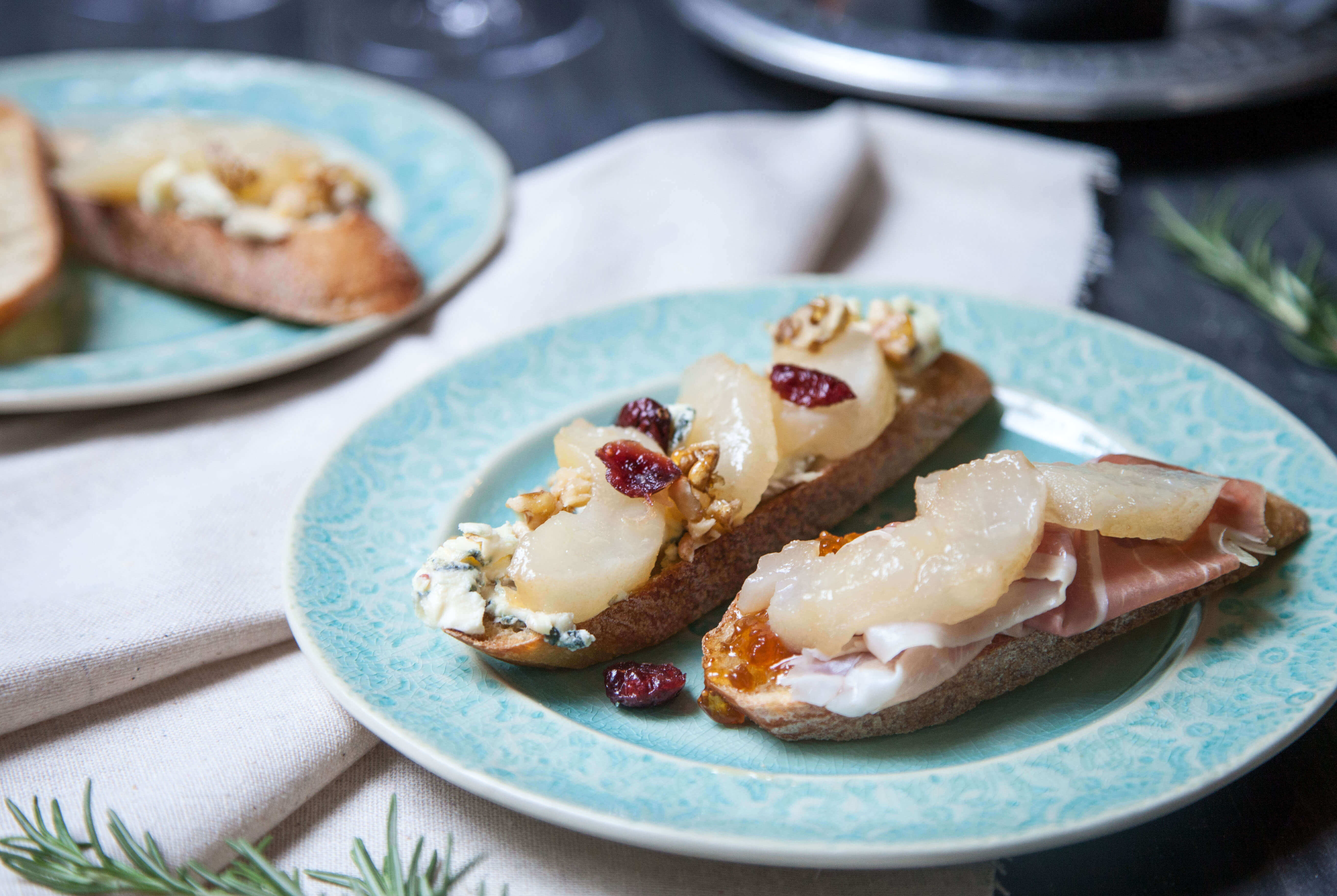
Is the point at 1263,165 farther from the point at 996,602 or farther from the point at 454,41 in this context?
the point at 454,41

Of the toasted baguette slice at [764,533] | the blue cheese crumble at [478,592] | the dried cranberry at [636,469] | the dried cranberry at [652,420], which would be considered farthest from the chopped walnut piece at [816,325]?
the blue cheese crumble at [478,592]

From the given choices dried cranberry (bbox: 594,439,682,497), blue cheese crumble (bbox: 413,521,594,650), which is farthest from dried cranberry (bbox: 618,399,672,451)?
blue cheese crumble (bbox: 413,521,594,650)

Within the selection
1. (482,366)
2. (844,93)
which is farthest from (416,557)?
(844,93)

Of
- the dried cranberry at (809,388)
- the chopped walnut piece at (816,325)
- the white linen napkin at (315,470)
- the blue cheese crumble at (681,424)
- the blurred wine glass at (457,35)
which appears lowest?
the white linen napkin at (315,470)

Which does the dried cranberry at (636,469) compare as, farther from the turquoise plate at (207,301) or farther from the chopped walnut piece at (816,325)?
the turquoise plate at (207,301)

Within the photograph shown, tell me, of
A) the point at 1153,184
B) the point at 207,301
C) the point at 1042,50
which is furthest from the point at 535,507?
the point at 1042,50

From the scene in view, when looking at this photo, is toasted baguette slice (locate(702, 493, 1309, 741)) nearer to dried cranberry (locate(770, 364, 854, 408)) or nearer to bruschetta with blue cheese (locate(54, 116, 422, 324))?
dried cranberry (locate(770, 364, 854, 408))
